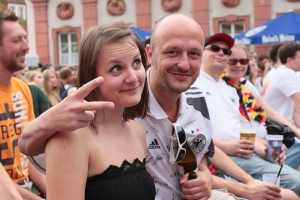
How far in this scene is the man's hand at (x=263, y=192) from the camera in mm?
3090

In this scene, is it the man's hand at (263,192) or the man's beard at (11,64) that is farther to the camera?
the man's beard at (11,64)

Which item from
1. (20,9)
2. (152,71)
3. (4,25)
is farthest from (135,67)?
(20,9)

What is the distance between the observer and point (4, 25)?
334cm

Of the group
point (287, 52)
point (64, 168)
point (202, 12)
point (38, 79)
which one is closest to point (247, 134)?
point (64, 168)

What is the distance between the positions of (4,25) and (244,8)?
1871 centimetres

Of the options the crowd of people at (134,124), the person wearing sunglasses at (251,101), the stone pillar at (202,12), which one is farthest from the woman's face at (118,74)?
the stone pillar at (202,12)

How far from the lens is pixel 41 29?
81.1ft

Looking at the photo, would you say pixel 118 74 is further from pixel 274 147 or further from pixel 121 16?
pixel 121 16

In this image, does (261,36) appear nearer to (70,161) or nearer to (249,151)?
(249,151)

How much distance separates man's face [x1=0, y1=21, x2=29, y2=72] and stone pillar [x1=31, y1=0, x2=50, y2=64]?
2181cm

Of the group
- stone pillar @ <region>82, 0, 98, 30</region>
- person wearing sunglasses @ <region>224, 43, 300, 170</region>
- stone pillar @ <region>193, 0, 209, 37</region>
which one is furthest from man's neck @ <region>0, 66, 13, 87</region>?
stone pillar @ <region>82, 0, 98, 30</region>

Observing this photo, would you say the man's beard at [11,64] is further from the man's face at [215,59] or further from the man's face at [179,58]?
the man's face at [215,59]

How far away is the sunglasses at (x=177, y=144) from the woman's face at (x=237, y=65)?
228 cm

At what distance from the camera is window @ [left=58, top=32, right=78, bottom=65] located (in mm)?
24578
